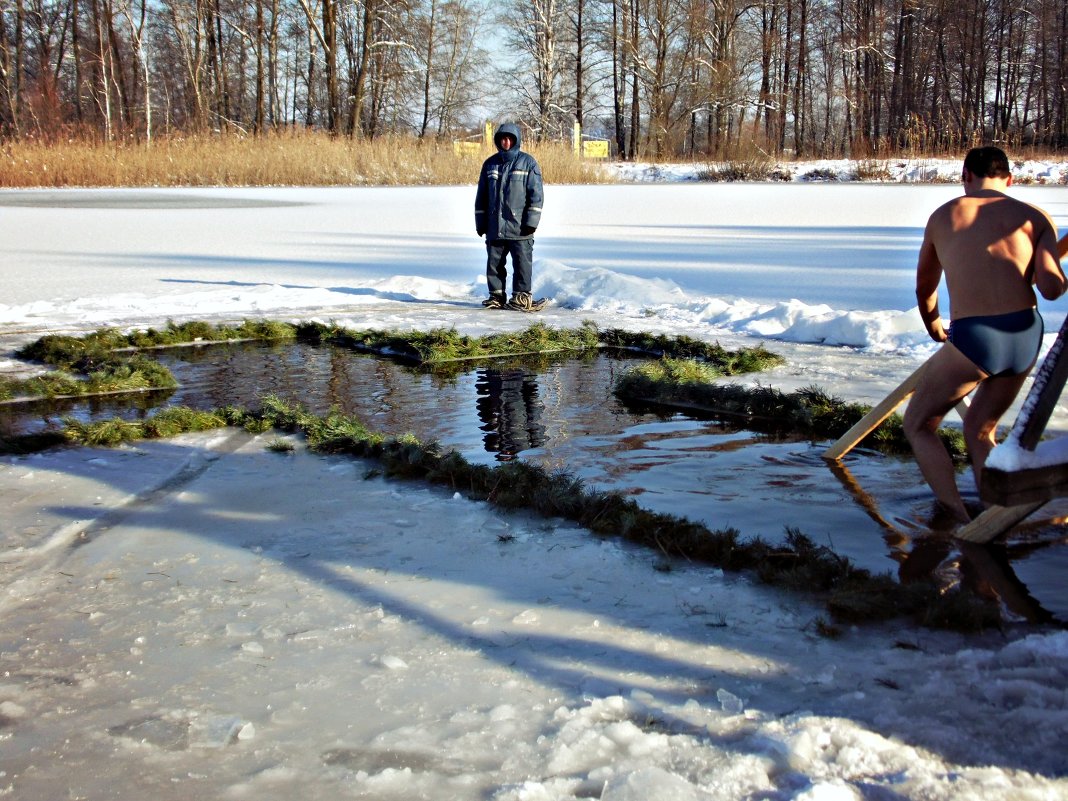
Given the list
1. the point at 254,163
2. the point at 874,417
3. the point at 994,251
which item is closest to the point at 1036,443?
the point at 994,251

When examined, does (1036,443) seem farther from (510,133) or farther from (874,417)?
(510,133)

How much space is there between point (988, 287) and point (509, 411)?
2978mm

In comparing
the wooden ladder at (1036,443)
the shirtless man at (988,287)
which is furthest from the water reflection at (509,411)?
the wooden ladder at (1036,443)

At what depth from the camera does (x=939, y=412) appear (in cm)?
392

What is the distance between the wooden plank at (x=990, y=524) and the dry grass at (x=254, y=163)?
25.8 metres

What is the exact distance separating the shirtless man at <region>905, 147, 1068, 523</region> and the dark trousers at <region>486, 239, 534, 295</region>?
6.15 metres

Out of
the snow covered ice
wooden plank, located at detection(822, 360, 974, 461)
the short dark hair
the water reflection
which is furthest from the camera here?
the water reflection

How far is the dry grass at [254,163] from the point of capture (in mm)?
26062

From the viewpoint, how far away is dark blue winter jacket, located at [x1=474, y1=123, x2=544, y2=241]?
9.58m

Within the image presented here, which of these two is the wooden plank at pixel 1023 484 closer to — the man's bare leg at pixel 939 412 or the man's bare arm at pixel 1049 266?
the man's bare arm at pixel 1049 266

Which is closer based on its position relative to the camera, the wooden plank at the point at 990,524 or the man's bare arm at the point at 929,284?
the wooden plank at the point at 990,524

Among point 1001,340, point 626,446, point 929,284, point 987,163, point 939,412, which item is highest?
point 987,163

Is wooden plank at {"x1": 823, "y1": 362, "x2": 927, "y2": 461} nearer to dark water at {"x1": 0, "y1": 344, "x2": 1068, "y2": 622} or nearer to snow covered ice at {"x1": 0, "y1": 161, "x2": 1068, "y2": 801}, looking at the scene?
dark water at {"x1": 0, "y1": 344, "x2": 1068, "y2": 622}

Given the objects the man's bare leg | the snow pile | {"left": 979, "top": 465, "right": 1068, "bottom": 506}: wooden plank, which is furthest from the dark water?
the snow pile
